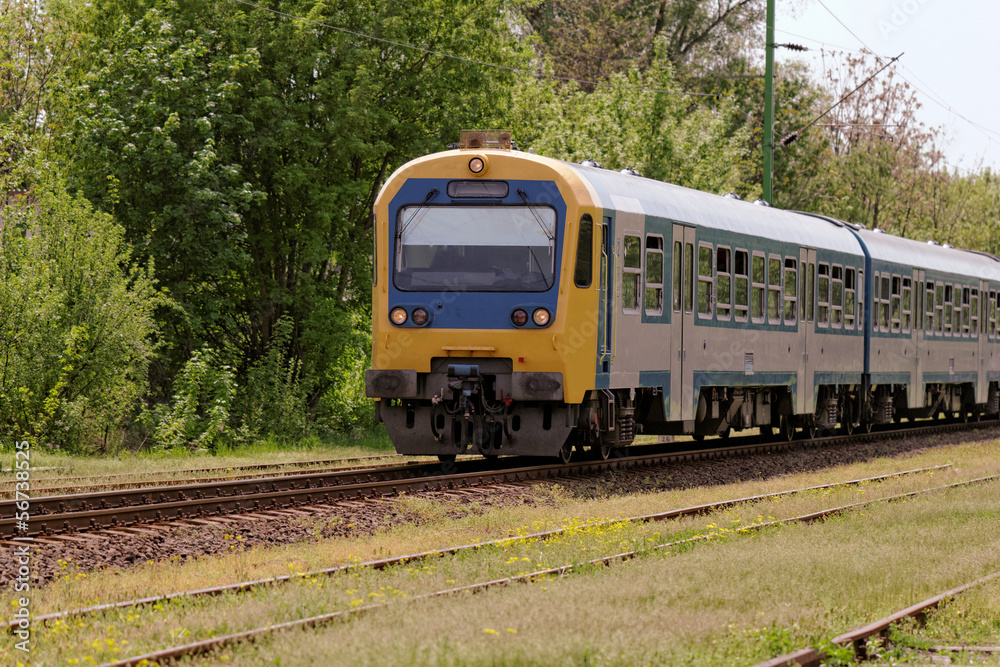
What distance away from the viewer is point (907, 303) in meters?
25.1

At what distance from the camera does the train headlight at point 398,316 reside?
49.4 ft

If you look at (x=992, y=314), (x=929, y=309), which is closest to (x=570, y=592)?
(x=929, y=309)

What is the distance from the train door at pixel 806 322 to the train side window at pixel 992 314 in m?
10.3

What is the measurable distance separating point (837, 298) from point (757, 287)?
3.68 meters

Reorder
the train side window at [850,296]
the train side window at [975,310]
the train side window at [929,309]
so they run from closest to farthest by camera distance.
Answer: the train side window at [850,296], the train side window at [929,309], the train side window at [975,310]

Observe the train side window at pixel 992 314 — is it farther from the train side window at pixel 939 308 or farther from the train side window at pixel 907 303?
the train side window at pixel 907 303

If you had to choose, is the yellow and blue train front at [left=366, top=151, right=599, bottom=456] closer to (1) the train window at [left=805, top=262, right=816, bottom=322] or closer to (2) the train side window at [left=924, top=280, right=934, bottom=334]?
(1) the train window at [left=805, top=262, right=816, bottom=322]

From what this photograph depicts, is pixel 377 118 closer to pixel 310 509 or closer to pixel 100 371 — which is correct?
pixel 100 371

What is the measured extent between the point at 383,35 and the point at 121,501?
13573 mm

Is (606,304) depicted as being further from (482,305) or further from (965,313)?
(965,313)

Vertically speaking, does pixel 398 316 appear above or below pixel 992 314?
below

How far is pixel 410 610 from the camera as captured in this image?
24.8 ft

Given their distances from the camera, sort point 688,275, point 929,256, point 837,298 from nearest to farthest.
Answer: point 688,275 → point 837,298 → point 929,256

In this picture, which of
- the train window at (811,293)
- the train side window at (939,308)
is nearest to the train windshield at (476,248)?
the train window at (811,293)
